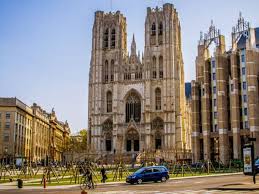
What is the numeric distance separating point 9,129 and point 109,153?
25572 mm

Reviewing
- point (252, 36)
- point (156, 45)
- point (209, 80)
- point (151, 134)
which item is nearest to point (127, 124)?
A: point (151, 134)

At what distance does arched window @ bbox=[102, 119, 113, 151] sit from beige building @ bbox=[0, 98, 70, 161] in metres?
18.7

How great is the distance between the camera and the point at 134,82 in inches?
4392

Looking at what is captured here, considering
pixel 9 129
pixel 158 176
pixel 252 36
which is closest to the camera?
pixel 158 176

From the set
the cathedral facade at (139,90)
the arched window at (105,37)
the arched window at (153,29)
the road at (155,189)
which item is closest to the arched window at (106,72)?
the cathedral facade at (139,90)

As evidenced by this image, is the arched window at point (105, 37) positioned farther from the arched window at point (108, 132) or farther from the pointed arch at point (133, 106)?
the arched window at point (108, 132)

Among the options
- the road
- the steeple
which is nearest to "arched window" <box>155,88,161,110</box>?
the steeple

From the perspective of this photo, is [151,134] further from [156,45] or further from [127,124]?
[156,45]

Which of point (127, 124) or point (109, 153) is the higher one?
point (127, 124)

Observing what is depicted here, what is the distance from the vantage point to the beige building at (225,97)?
78.9 metres

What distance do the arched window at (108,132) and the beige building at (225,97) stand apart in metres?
29.3

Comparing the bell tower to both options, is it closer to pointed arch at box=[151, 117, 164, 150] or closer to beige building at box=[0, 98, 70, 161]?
pointed arch at box=[151, 117, 164, 150]

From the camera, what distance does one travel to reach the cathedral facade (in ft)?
349

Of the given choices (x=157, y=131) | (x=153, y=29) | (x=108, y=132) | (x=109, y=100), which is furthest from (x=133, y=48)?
(x=157, y=131)
